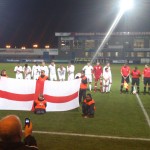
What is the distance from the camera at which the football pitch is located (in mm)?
9008

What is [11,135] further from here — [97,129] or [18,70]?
[18,70]

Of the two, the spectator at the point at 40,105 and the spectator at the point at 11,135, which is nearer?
the spectator at the point at 11,135

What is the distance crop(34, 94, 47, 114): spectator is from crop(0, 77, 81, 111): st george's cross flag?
588mm

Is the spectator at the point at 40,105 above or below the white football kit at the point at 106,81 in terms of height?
below

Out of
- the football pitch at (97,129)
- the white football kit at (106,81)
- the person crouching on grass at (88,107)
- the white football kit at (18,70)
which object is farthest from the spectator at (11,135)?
the white football kit at (18,70)

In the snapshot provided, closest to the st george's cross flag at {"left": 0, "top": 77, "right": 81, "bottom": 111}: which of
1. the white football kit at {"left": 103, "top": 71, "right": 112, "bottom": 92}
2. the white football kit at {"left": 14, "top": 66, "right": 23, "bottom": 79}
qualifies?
the white football kit at {"left": 103, "top": 71, "right": 112, "bottom": 92}

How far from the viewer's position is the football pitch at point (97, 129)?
9.01 meters

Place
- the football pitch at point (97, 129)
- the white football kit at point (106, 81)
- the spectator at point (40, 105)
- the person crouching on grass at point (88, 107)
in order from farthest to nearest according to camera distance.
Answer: the white football kit at point (106, 81)
the spectator at point (40, 105)
the person crouching on grass at point (88, 107)
the football pitch at point (97, 129)

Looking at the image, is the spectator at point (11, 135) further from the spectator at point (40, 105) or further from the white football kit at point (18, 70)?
the white football kit at point (18, 70)

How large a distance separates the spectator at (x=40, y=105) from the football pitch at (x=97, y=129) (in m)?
0.27

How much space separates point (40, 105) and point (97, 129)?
3365mm

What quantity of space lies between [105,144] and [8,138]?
21.6 ft

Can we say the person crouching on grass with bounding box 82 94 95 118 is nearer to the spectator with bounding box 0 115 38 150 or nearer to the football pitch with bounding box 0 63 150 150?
the football pitch with bounding box 0 63 150 150

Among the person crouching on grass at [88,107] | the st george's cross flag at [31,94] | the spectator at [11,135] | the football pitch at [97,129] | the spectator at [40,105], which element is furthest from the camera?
the st george's cross flag at [31,94]
